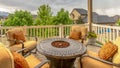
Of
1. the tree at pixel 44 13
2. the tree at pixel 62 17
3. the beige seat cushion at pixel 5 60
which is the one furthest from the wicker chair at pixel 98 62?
the tree at pixel 44 13

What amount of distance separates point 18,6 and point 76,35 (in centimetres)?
658

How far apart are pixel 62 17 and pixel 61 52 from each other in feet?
27.2

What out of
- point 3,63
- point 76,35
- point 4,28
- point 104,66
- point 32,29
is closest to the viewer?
point 3,63

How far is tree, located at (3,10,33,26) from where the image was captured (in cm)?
1173

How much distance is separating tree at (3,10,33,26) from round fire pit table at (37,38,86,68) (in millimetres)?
8532

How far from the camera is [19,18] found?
1219 centimetres

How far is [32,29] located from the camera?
699cm

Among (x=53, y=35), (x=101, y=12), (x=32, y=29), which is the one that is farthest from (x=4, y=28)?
(x=101, y=12)

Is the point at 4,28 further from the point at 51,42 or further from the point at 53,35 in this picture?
the point at 51,42

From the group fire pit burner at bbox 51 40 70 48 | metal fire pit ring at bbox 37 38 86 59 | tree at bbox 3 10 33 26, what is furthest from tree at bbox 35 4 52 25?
metal fire pit ring at bbox 37 38 86 59

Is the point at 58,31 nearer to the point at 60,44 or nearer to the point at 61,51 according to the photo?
the point at 60,44

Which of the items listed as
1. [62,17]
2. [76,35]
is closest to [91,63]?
[76,35]

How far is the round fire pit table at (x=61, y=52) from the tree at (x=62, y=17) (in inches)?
292

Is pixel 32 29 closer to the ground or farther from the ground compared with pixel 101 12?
closer to the ground
